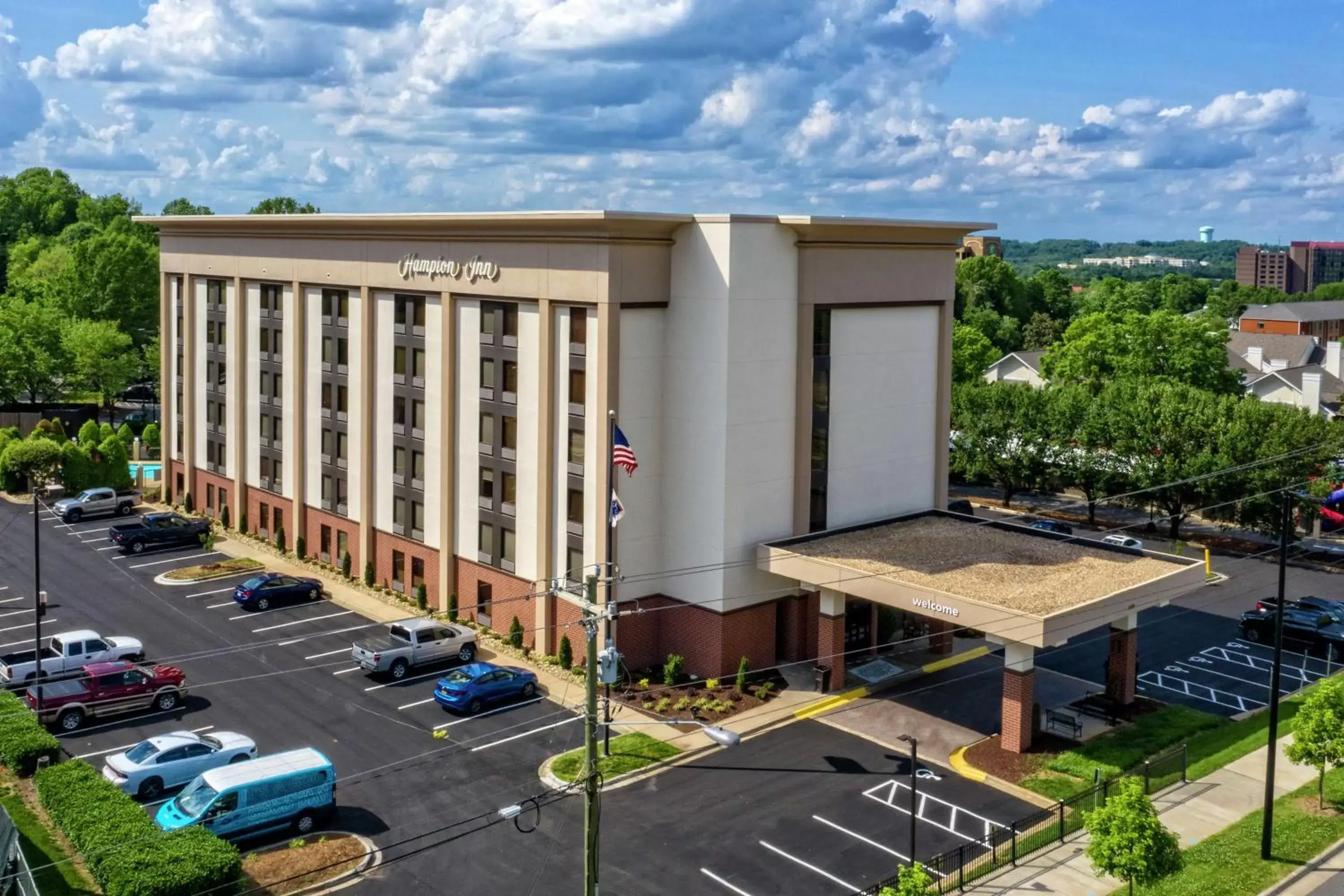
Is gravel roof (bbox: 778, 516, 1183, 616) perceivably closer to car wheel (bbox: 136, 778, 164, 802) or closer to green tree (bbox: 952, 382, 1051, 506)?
car wheel (bbox: 136, 778, 164, 802)

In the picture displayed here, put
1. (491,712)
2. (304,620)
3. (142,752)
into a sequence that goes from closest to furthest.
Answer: (142,752), (491,712), (304,620)

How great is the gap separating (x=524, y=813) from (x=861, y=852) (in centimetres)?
917

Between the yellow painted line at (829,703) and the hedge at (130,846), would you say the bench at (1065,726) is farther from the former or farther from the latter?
the hedge at (130,846)

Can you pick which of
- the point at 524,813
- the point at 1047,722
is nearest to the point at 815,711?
the point at 1047,722

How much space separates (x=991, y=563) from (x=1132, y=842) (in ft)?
55.9

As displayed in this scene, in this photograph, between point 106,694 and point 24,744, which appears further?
point 106,694

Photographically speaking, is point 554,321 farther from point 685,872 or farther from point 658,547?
point 685,872

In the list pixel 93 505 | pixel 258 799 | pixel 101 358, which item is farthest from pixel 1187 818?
pixel 101 358

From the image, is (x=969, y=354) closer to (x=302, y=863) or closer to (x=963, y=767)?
(x=963, y=767)

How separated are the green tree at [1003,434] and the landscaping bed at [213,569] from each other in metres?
42.9

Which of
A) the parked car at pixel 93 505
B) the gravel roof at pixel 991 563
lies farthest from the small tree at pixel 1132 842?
the parked car at pixel 93 505

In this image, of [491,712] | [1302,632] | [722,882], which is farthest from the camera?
[1302,632]

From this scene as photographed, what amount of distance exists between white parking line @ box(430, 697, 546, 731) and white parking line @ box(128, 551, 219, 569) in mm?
23966

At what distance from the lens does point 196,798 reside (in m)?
30.9
